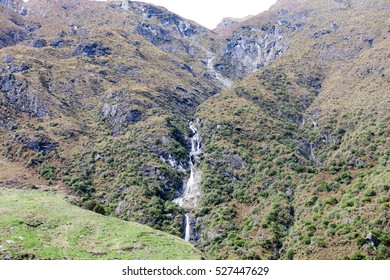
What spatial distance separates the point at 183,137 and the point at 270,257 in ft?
161

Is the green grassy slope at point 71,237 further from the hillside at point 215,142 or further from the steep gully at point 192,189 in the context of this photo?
the steep gully at point 192,189

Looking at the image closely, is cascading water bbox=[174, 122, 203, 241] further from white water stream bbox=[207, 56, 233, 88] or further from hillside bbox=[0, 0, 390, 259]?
white water stream bbox=[207, 56, 233, 88]

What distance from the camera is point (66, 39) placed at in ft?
496

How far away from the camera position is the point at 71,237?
39562 millimetres

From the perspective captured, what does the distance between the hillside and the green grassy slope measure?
1.74 feet

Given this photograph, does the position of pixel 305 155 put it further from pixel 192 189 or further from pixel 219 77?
pixel 219 77

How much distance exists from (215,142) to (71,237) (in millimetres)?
52730

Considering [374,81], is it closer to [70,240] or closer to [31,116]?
[70,240]

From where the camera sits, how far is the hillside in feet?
174

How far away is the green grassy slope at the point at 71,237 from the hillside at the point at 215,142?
53 centimetres

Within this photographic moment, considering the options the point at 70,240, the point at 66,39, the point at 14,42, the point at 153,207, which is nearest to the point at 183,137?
the point at 153,207

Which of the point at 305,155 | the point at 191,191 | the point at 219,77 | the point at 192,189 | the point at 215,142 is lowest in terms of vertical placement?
the point at 191,191

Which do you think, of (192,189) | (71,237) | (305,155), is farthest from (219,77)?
(71,237)

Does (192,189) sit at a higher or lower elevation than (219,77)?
lower
